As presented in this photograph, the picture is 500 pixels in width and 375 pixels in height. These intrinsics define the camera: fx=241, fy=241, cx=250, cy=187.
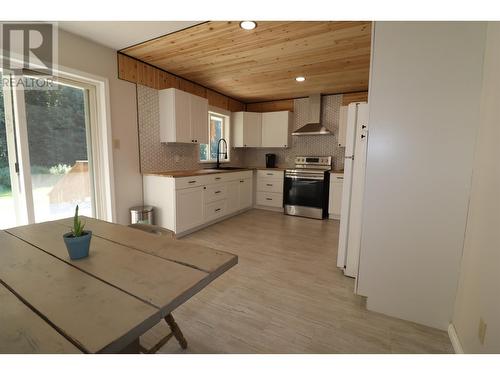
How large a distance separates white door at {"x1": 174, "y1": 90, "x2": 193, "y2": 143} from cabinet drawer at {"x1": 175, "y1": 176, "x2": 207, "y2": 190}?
2.06 feet

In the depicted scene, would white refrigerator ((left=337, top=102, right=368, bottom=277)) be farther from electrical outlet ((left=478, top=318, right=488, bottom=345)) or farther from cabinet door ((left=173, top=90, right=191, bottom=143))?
cabinet door ((left=173, top=90, right=191, bottom=143))

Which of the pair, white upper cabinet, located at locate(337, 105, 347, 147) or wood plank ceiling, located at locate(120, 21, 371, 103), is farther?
white upper cabinet, located at locate(337, 105, 347, 147)

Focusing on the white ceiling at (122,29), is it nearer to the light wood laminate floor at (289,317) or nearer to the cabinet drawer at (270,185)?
the light wood laminate floor at (289,317)

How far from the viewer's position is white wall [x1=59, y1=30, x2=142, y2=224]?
2.54m

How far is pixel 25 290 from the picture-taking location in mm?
774

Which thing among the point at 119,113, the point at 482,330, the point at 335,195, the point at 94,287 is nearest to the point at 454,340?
the point at 482,330

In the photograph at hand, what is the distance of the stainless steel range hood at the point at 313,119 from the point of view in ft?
15.6

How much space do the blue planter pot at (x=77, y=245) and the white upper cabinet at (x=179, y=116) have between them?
2.70 meters

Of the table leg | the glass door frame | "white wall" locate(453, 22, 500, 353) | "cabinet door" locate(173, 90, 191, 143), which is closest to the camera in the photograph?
"white wall" locate(453, 22, 500, 353)

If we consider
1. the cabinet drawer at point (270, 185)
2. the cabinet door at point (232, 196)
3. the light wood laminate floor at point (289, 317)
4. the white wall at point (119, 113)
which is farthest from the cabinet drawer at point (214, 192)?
the light wood laminate floor at point (289, 317)

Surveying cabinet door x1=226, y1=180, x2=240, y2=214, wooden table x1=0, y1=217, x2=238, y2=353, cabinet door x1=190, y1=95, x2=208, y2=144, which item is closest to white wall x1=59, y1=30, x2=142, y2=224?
cabinet door x1=190, y1=95, x2=208, y2=144

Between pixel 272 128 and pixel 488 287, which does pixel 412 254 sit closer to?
pixel 488 287

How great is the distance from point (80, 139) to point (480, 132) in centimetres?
361
